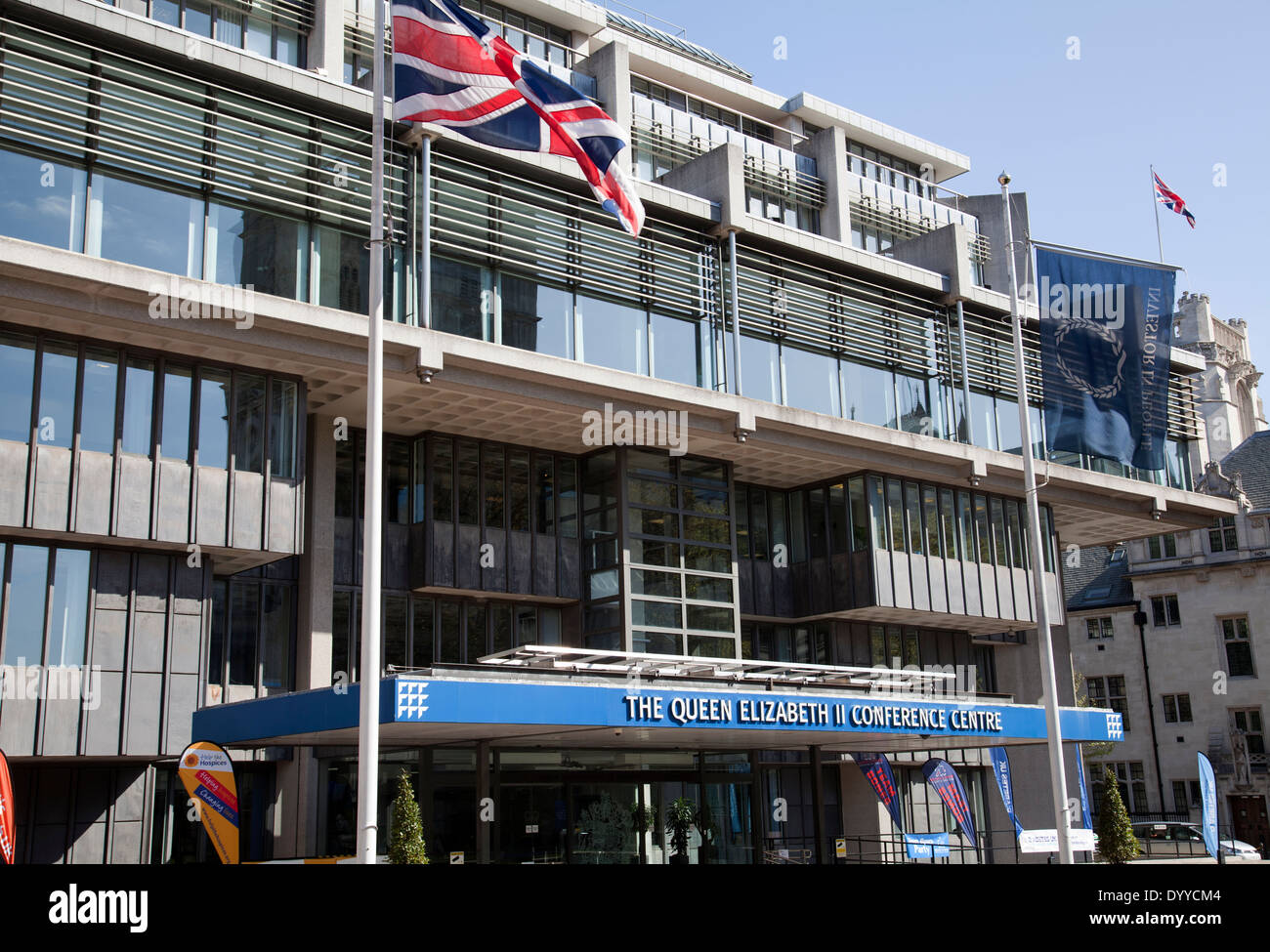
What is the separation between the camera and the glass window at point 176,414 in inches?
933

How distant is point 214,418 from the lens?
80.2ft

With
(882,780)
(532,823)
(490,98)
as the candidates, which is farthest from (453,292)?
(882,780)

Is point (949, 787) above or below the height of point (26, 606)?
below

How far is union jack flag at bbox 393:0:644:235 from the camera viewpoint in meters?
18.0

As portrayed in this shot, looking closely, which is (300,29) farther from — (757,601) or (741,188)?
(757,601)

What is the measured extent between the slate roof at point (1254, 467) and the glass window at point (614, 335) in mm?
46306

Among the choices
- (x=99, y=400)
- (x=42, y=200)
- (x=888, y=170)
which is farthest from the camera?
(x=888, y=170)

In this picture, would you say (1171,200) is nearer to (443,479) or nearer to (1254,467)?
(443,479)

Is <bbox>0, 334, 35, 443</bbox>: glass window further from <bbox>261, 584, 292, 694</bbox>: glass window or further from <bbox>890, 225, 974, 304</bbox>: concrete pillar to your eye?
<bbox>890, 225, 974, 304</bbox>: concrete pillar

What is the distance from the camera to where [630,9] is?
4303 centimetres

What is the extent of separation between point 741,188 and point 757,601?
11.5 meters

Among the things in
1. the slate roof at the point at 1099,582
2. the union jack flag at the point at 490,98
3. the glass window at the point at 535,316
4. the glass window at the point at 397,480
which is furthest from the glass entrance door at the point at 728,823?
the slate roof at the point at 1099,582

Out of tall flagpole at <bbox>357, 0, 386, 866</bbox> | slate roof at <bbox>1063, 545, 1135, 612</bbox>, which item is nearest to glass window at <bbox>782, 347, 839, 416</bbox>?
tall flagpole at <bbox>357, 0, 386, 866</bbox>

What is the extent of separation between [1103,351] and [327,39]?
18804 millimetres
